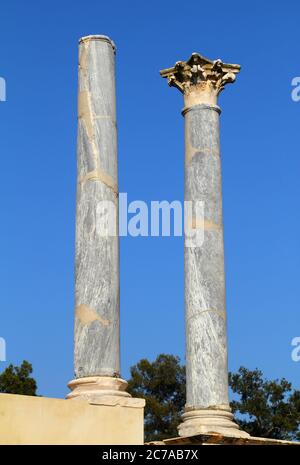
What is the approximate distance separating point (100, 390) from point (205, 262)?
31.8 metres

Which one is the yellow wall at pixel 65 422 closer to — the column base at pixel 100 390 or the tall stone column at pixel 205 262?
the column base at pixel 100 390

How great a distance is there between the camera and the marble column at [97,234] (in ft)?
315

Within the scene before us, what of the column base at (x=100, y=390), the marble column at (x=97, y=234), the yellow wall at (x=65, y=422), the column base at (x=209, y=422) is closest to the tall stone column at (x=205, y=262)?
the column base at (x=209, y=422)

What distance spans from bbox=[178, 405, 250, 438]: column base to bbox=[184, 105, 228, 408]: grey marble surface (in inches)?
37.0

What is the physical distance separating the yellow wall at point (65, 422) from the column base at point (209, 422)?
2248cm

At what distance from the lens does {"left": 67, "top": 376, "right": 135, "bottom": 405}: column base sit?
301ft

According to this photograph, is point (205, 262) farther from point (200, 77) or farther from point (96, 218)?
point (200, 77)

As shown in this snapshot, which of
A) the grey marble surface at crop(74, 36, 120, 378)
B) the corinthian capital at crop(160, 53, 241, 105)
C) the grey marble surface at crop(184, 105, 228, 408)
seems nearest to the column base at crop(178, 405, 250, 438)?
the grey marble surface at crop(184, 105, 228, 408)

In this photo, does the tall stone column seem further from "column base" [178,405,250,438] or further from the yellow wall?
the yellow wall

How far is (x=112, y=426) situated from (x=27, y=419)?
34.8 feet

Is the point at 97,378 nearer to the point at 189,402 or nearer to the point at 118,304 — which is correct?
the point at 118,304

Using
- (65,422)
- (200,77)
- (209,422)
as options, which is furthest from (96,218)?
(200,77)

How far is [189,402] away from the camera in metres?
116
